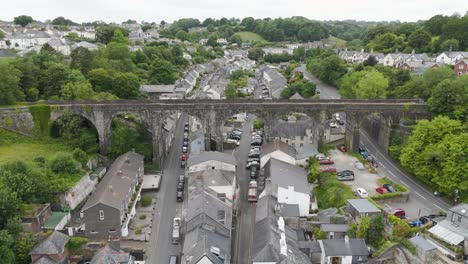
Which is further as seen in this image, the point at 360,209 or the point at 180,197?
the point at 180,197

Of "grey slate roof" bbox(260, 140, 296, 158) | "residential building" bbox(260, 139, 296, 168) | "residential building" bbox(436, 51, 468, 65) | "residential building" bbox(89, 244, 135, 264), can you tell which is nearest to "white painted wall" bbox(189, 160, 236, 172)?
"residential building" bbox(260, 139, 296, 168)

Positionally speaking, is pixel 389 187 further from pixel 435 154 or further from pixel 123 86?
pixel 123 86

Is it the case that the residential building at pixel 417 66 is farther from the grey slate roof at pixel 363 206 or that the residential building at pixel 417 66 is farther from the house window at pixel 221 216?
the house window at pixel 221 216

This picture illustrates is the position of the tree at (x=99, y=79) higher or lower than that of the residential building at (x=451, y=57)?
lower

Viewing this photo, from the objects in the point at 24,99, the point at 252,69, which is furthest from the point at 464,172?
the point at 252,69

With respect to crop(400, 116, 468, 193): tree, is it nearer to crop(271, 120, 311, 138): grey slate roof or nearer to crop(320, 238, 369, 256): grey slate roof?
crop(271, 120, 311, 138): grey slate roof

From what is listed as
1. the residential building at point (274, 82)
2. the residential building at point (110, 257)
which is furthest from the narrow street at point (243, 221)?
the residential building at point (274, 82)

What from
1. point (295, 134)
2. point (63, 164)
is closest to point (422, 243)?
point (295, 134)
